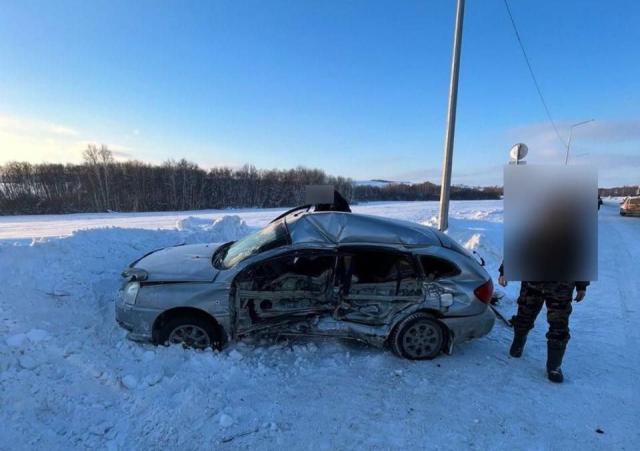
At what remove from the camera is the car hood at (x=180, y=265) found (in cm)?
377

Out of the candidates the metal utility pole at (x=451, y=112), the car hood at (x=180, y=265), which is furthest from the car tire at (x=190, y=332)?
the metal utility pole at (x=451, y=112)

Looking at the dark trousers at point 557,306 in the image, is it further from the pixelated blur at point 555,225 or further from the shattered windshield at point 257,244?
the shattered windshield at point 257,244

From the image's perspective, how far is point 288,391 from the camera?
3.25m

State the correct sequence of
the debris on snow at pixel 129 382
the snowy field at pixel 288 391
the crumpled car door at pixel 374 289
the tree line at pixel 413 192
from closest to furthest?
the snowy field at pixel 288 391 → the debris on snow at pixel 129 382 → the crumpled car door at pixel 374 289 → the tree line at pixel 413 192

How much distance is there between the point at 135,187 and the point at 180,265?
3626 centimetres

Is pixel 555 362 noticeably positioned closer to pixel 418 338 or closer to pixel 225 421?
pixel 418 338

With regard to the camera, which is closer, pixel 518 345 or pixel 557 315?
pixel 557 315

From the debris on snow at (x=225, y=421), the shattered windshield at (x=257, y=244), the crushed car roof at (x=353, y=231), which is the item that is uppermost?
the crushed car roof at (x=353, y=231)

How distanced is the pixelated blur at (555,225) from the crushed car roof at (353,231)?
948 mm

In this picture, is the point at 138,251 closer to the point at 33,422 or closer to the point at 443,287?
the point at 33,422

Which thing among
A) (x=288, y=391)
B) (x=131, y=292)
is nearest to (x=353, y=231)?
(x=288, y=391)

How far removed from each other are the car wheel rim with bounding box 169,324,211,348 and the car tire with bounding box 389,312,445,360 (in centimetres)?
211

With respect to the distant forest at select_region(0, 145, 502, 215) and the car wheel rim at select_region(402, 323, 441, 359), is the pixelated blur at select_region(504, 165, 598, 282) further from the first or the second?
the distant forest at select_region(0, 145, 502, 215)

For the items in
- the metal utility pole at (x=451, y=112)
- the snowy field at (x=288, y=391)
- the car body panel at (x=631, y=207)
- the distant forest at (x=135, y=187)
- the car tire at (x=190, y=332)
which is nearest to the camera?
the snowy field at (x=288, y=391)
